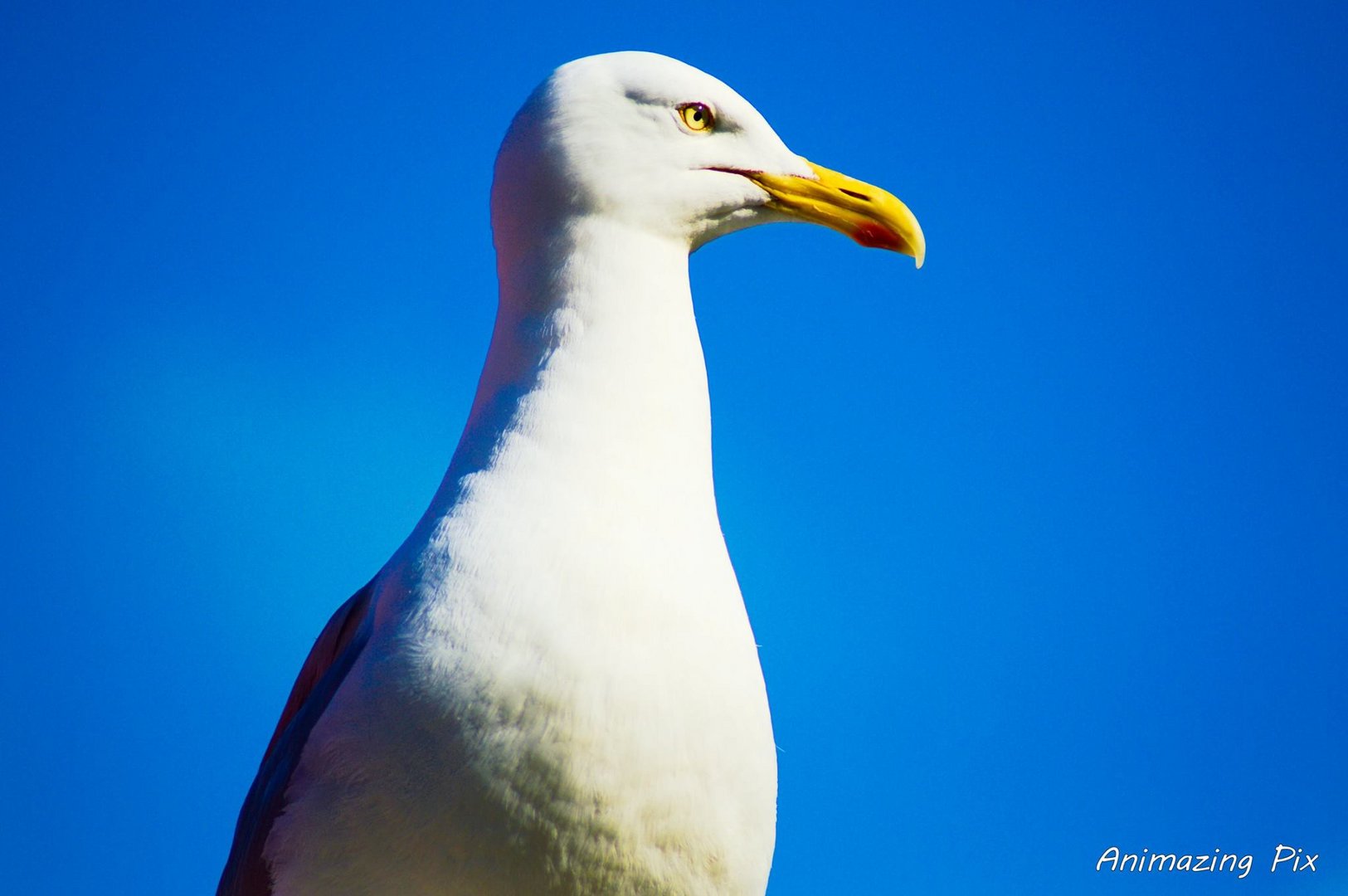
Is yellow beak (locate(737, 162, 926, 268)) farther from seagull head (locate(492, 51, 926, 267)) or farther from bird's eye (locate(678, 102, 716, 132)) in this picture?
bird's eye (locate(678, 102, 716, 132))

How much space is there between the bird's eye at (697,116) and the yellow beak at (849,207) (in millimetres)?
117

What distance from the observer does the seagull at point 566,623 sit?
130cm

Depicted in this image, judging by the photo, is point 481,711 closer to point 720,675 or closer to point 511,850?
point 511,850

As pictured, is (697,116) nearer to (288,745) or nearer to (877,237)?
(877,237)

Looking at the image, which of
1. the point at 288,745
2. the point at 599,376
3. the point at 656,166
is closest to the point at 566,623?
the point at 599,376

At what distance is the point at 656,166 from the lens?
176 centimetres

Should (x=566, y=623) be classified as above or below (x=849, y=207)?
below

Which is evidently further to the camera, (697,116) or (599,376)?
(697,116)

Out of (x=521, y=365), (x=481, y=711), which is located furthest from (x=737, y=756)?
(x=521, y=365)

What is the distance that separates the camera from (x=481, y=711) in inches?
51.1

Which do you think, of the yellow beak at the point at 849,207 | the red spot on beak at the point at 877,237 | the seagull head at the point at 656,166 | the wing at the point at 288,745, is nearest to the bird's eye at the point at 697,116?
the seagull head at the point at 656,166

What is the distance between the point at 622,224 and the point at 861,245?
48cm

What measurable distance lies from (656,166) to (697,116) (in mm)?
140

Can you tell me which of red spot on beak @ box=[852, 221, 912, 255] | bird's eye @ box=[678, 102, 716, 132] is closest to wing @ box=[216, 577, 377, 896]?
bird's eye @ box=[678, 102, 716, 132]
